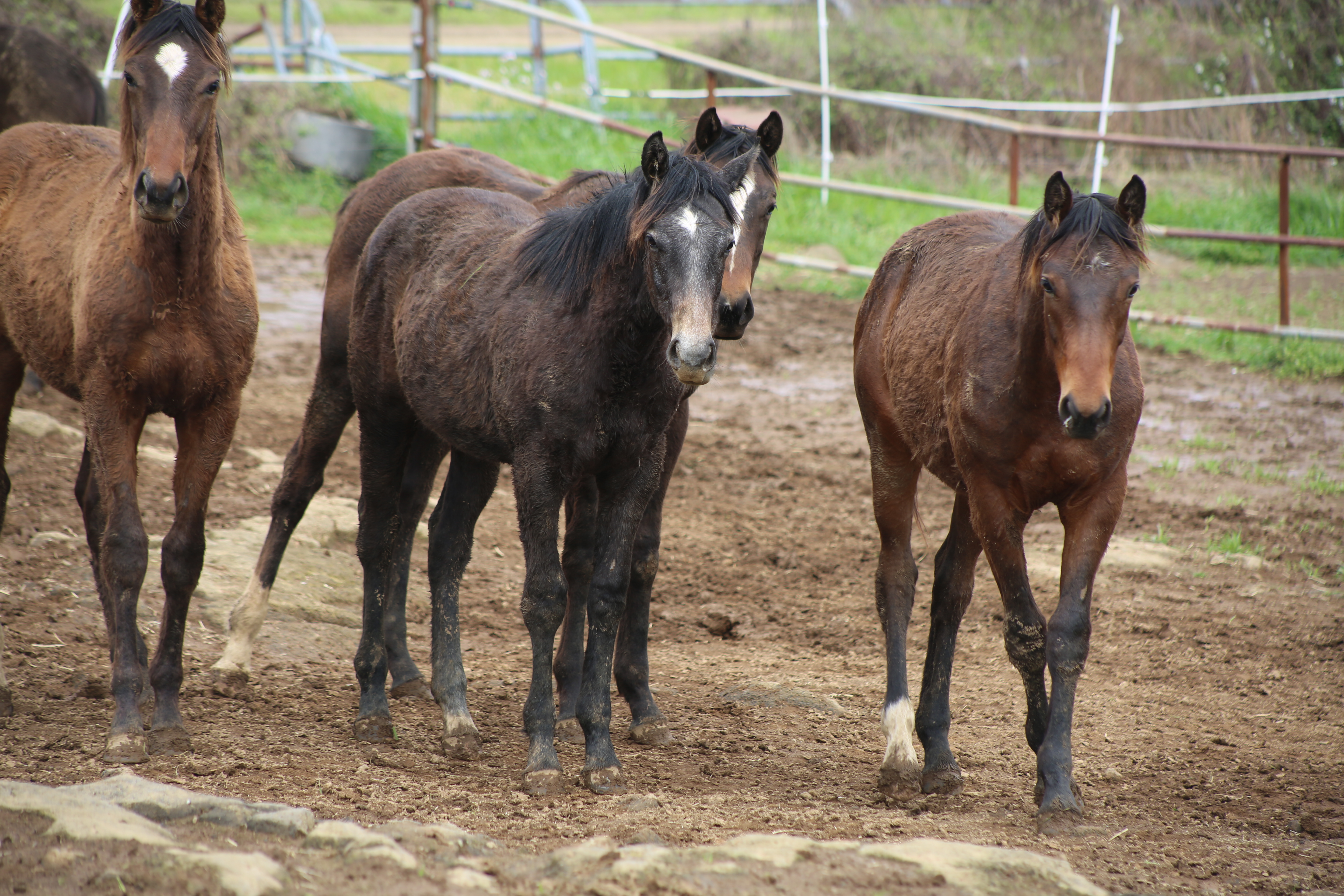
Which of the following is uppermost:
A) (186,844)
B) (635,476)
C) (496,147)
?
(496,147)

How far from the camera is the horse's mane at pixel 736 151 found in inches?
184

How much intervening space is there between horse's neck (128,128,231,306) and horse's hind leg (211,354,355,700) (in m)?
1.05

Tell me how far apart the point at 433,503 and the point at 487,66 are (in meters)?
15.7

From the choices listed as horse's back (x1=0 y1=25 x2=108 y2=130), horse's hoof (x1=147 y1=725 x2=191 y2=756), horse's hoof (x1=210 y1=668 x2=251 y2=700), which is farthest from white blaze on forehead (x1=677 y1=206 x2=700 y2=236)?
horse's back (x1=0 y1=25 x2=108 y2=130)

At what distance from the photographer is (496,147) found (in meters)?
13.9

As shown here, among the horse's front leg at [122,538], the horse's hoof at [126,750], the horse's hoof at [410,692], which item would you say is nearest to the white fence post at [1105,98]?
the horse's hoof at [410,692]

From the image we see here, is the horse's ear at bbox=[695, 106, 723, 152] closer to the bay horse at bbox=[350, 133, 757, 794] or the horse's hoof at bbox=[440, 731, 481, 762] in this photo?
the bay horse at bbox=[350, 133, 757, 794]

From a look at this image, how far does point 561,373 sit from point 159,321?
1505 mm

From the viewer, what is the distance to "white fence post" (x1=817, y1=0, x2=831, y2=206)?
13.4m

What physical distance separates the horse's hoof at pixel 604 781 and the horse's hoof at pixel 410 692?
4.66 ft

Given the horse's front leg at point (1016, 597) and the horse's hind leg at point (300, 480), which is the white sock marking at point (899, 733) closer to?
the horse's front leg at point (1016, 597)

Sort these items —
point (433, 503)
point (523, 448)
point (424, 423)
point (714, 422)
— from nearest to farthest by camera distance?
point (523, 448)
point (424, 423)
point (433, 503)
point (714, 422)

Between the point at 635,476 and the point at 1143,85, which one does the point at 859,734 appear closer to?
the point at 635,476

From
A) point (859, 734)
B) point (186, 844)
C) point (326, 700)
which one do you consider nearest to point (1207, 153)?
point (859, 734)
